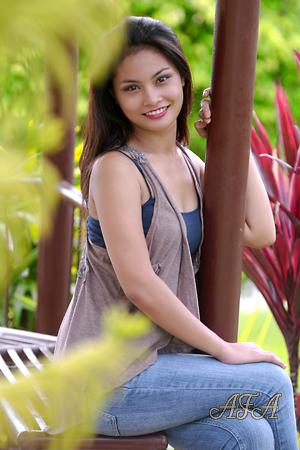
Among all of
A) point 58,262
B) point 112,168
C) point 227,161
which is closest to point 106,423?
point 112,168

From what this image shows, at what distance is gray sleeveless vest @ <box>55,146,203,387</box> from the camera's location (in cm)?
192

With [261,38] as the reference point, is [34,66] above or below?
below

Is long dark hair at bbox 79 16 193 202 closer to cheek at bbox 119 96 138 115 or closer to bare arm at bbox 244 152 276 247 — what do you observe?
cheek at bbox 119 96 138 115

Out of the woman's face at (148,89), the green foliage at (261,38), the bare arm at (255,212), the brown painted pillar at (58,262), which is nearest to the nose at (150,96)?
the woman's face at (148,89)

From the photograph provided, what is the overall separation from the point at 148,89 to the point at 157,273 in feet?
1.33

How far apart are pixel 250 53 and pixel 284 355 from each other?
3.18 metres

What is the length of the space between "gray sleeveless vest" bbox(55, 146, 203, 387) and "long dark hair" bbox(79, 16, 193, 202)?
2.9 inches

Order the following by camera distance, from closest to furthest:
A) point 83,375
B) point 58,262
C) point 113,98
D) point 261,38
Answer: point 83,375, point 113,98, point 58,262, point 261,38

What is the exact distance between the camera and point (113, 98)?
201cm

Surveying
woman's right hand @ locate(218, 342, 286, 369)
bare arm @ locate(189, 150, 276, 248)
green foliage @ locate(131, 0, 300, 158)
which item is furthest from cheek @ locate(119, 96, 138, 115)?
green foliage @ locate(131, 0, 300, 158)

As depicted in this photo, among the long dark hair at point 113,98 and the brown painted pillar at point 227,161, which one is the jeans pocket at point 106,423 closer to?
the brown painted pillar at point 227,161

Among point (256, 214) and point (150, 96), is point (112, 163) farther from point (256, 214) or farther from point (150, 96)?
point (256, 214)

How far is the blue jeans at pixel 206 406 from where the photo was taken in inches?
70.8

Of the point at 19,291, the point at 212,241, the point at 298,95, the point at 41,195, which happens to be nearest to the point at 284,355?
the point at 19,291
